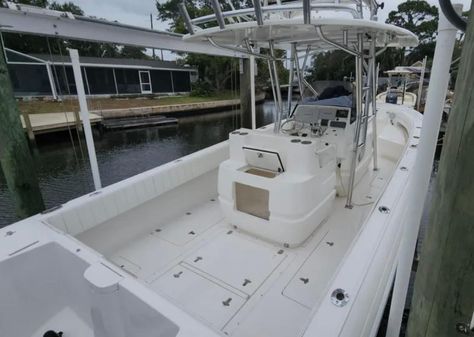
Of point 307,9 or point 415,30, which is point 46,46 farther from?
point 415,30

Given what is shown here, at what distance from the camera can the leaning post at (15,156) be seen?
1680mm

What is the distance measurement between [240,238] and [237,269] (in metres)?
0.31

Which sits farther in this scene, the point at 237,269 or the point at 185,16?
the point at 237,269

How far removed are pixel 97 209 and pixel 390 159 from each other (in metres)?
3.35

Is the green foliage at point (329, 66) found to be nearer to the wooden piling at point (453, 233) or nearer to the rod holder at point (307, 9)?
the rod holder at point (307, 9)

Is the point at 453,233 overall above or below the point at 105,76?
below

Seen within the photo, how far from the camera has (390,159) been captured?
3.40 meters

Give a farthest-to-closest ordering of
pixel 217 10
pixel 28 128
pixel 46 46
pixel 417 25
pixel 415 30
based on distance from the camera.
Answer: pixel 417 25, pixel 415 30, pixel 46 46, pixel 28 128, pixel 217 10

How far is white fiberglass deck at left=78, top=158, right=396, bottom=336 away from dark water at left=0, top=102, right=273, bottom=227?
1767mm

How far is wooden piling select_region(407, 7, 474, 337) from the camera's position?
43cm

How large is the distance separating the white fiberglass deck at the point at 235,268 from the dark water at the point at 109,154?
1.77 m

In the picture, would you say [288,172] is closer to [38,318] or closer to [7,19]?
[38,318]

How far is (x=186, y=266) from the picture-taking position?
1.72 meters

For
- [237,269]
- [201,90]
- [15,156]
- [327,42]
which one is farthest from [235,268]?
[201,90]
